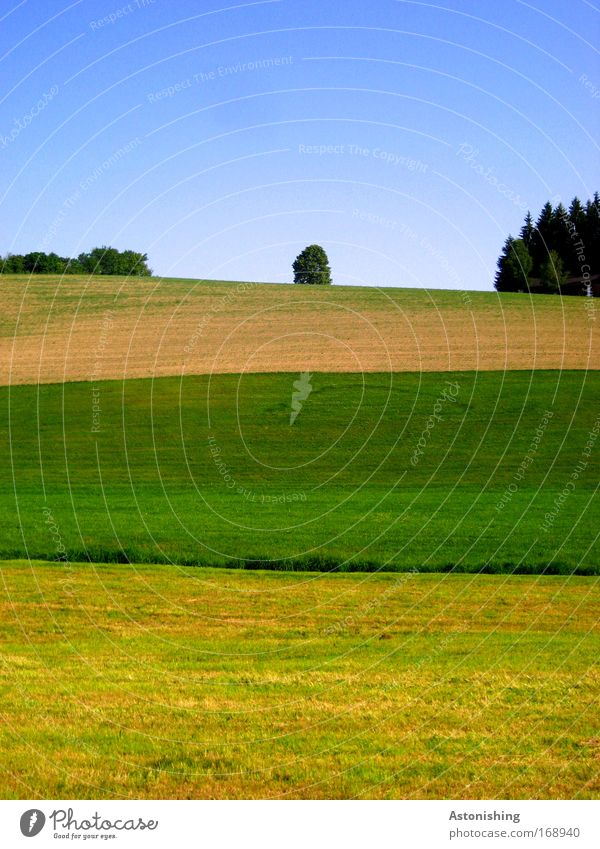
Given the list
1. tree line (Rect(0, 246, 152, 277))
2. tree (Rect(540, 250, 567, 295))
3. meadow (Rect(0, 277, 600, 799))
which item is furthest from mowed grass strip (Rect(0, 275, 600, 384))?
tree (Rect(540, 250, 567, 295))

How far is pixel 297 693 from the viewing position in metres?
10.6

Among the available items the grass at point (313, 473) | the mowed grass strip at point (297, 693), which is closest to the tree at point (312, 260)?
the grass at point (313, 473)

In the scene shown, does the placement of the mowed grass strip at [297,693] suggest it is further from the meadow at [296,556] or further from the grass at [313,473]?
the grass at [313,473]

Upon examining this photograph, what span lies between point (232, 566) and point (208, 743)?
11421 mm

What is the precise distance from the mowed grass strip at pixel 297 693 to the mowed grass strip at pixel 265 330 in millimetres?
29009

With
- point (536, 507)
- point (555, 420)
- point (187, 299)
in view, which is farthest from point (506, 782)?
point (187, 299)

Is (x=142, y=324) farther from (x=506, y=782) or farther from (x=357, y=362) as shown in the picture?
(x=506, y=782)

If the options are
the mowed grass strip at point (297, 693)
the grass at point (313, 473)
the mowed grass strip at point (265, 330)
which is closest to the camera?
the mowed grass strip at point (297, 693)

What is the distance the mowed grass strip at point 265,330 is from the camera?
4772 cm

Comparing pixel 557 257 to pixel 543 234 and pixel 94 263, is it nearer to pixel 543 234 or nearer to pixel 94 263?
pixel 543 234
